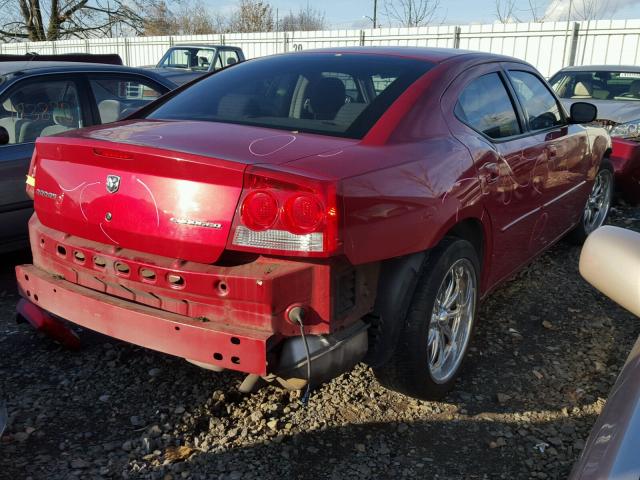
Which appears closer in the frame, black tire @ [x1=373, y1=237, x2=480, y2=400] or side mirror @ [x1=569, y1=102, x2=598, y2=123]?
black tire @ [x1=373, y1=237, x2=480, y2=400]

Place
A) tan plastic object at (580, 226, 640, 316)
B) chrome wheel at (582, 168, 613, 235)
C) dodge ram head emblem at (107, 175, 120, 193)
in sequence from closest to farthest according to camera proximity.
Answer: tan plastic object at (580, 226, 640, 316) → dodge ram head emblem at (107, 175, 120, 193) → chrome wheel at (582, 168, 613, 235)

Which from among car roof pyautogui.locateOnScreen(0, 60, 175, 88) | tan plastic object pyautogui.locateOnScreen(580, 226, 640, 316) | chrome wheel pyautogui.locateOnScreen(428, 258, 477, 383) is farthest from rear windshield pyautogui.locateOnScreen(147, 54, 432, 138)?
car roof pyautogui.locateOnScreen(0, 60, 175, 88)

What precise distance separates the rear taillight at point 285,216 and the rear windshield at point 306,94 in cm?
62

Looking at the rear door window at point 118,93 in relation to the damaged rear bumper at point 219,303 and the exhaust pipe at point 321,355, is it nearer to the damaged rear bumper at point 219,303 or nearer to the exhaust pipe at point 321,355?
the damaged rear bumper at point 219,303

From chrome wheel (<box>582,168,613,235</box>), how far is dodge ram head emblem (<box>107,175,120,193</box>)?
4.23 meters

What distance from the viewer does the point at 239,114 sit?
3006 mm

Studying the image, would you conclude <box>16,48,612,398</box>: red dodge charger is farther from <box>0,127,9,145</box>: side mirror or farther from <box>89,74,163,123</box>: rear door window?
<box>89,74,163,123</box>: rear door window

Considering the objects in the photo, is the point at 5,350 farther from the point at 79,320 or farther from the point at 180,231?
the point at 180,231

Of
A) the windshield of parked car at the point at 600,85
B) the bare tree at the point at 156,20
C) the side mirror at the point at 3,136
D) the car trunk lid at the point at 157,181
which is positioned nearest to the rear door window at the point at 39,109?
the side mirror at the point at 3,136

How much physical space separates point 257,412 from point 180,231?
1043mm

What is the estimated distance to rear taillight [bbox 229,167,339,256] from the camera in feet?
6.99

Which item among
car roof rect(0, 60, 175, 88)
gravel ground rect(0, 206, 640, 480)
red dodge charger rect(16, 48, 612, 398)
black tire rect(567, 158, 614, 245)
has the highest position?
car roof rect(0, 60, 175, 88)

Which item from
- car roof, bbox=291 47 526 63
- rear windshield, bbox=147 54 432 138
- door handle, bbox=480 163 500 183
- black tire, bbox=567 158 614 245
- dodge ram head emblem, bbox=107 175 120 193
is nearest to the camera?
dodge ram head emblem, bbox=107 175 120 193

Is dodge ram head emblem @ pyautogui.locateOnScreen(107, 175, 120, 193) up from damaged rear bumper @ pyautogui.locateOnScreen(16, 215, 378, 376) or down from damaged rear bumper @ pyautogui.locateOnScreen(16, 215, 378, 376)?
up
